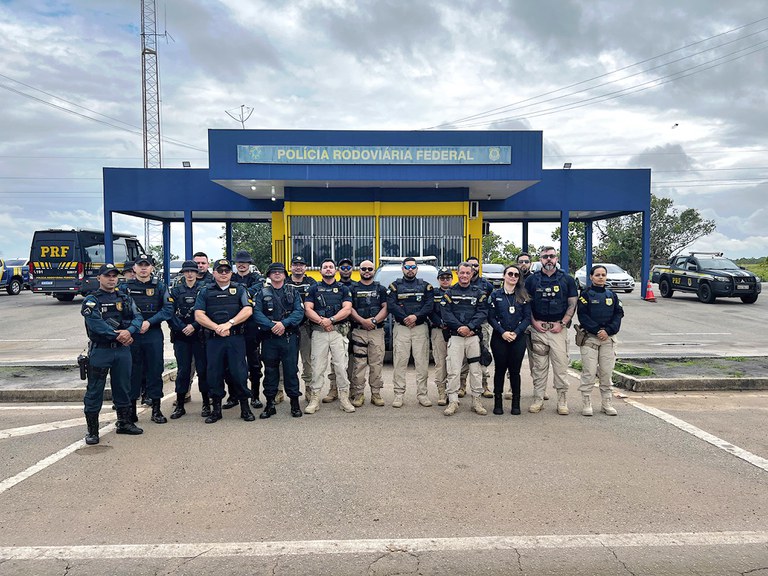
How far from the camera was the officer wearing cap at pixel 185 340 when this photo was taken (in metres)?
6.55

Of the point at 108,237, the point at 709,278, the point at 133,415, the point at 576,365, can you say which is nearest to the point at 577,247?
the point at 709,278

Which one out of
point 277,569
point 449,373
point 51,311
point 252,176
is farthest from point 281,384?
point 51,311

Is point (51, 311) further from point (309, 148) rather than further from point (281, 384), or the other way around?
point (281, 384)

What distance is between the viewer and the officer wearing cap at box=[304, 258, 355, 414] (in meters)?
6.79

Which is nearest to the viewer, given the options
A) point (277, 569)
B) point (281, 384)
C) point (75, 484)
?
point (277, 569)

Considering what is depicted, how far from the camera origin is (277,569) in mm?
3316

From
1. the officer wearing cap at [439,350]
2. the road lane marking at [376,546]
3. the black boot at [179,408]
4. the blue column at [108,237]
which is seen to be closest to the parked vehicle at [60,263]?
the blue column at [108,237]

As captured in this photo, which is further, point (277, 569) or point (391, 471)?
point (391, 471)

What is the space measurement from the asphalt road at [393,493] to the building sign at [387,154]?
1312cm

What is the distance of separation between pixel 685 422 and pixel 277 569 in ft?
16.1

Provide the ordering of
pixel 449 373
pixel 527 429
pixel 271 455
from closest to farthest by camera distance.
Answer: pixel 271 455
pixel 527 429
pixel 449 373

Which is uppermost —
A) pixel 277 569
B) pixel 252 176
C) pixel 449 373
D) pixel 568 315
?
pixel 252 176

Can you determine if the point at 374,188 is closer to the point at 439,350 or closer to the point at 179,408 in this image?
the point at 439,350

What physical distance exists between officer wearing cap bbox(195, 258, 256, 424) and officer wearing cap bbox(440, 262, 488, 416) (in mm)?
2347
